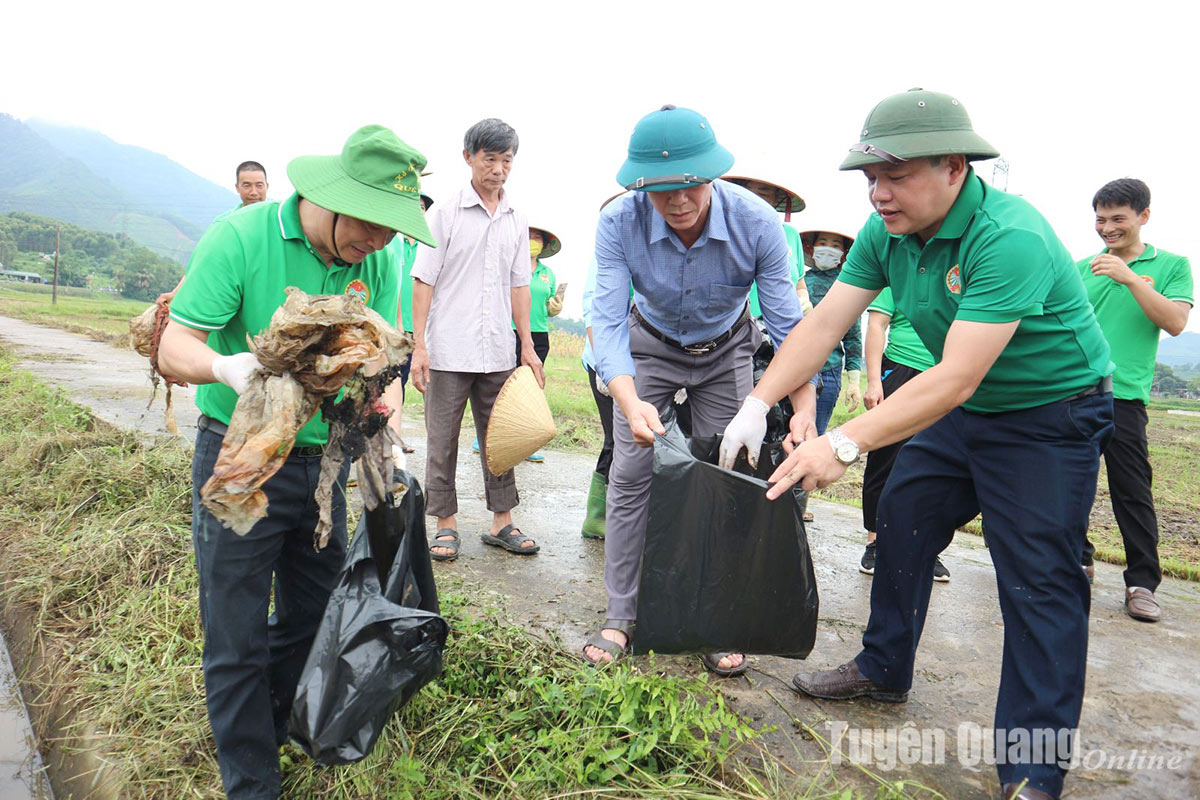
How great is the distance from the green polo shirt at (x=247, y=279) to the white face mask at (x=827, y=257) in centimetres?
321

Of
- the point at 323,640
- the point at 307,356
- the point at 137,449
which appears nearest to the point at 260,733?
the point at 323,640

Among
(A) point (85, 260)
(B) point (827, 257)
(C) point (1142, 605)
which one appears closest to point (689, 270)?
(B) point (827, 257)

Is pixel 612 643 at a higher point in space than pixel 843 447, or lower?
lower

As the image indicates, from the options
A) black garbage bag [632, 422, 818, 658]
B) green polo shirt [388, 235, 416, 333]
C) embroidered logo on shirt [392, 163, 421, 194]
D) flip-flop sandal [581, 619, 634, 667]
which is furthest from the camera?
green polo shirt [388, 235, 416, 333]

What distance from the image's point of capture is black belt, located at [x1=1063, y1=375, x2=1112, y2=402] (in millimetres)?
1952

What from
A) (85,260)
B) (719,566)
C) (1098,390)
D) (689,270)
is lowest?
(85,260)

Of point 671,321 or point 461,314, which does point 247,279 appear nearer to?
point 671,321

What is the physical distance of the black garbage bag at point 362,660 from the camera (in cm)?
155

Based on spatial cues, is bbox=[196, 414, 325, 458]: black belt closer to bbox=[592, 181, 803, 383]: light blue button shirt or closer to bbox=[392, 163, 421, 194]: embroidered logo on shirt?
bbox=[392, 163, 421, 194]: embroidered logo on shirt

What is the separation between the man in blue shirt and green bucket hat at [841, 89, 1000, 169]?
54 centimetres

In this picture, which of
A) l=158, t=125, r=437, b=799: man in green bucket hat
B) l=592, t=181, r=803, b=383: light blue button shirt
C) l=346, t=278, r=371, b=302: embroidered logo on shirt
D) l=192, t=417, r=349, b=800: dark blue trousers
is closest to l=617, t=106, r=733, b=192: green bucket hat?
l=592, t=181, r=803, b=383: light blue button shirt

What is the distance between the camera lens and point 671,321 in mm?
2660

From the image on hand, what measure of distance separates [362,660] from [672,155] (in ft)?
5.25

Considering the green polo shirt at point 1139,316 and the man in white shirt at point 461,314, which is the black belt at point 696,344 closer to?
the man in white shirt at point 461,314
